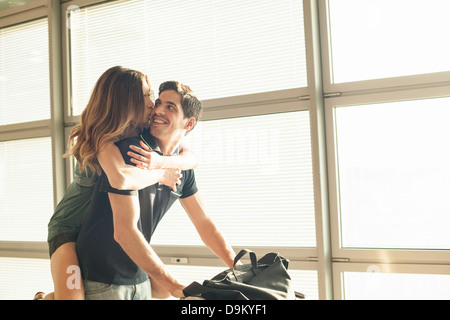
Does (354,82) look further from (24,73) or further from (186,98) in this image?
(24,73)

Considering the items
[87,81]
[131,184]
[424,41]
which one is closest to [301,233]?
[131,184]

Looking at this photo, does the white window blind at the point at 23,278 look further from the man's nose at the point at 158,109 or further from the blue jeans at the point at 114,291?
the man's nose at the point at 158,109

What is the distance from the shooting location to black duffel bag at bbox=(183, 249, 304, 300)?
5.92 ft

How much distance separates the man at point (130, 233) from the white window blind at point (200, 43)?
27 cm

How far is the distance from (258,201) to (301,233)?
280 mm

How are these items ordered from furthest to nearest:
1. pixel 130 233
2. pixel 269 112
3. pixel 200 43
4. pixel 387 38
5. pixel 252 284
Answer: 1. pixel 200 43
2. pixel 269 112
3. pixel 387 38
4. pixel 130 233
5. pixel 252 284

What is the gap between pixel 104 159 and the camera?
2.34m

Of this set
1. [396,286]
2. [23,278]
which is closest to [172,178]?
[396,286]

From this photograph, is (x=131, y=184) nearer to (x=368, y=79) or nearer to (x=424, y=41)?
A: (x=368, y=79)

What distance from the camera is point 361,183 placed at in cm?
245

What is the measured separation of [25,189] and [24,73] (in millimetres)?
795

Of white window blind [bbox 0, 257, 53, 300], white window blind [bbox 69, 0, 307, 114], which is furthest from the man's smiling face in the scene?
white window blind [bbox 0, 257, 53, 300]

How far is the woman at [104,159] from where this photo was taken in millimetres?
2332
